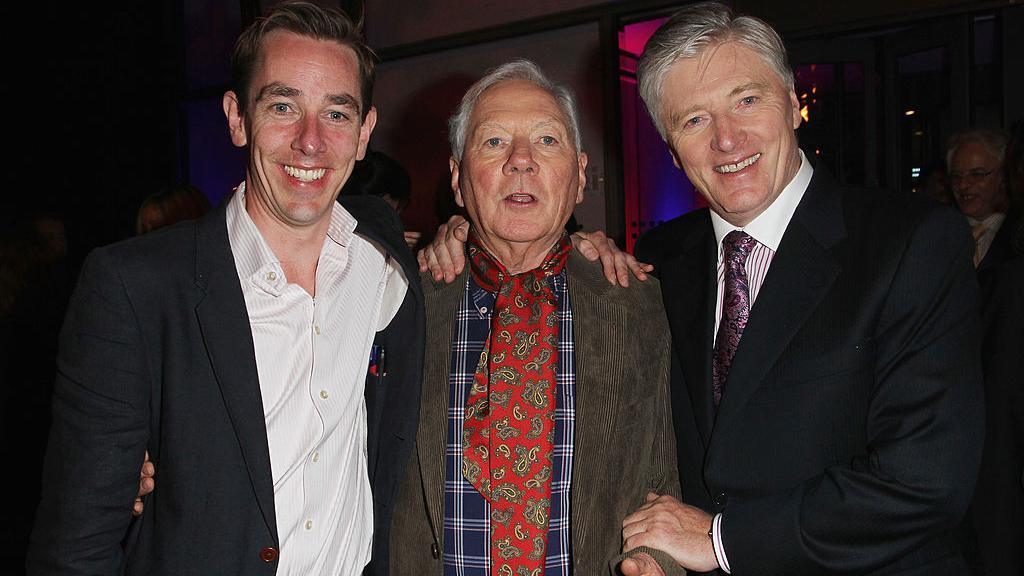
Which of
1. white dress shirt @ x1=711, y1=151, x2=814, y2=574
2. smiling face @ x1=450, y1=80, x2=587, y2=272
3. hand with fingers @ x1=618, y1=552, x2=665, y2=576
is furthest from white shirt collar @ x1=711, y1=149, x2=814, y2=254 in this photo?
hand with fingers @ x1=618, y1=552, x2=665, y2=576

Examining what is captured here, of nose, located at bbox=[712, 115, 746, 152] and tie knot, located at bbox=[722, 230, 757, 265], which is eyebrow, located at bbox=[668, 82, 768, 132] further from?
tie knot, located at bbox=[722, 230, 757, 265]

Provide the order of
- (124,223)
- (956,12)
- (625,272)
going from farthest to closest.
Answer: (124,223)
(956,12)
(625,272)

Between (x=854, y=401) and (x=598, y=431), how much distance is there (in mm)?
554

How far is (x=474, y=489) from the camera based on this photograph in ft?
6.21

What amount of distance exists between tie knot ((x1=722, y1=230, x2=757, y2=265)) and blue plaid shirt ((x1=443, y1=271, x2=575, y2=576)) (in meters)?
0.41

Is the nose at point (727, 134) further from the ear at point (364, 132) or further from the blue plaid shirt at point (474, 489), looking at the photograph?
the ear at point (364, 132)

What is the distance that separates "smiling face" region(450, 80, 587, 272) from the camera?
6.54 ft

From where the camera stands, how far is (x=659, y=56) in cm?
194

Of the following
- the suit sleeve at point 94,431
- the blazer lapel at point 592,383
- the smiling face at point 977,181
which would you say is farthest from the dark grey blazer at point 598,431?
the smiling face at point 977,181

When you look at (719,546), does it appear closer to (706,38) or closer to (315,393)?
(315,393)

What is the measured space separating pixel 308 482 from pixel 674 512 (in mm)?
777

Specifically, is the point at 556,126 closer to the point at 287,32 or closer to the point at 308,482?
the point at 287,32

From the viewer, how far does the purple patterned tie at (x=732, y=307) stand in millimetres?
1793

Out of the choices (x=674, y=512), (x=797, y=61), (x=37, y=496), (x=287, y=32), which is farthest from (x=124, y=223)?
(x=674, y=512)
